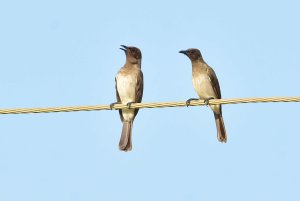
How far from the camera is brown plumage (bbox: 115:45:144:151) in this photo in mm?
14258

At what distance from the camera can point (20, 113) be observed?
9438 millimetres

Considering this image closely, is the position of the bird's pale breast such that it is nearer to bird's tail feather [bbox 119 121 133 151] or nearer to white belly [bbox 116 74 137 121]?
white belly [bbox 116 74 137 121]

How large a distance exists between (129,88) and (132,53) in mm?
971

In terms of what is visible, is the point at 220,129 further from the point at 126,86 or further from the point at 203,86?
the point at 126,86

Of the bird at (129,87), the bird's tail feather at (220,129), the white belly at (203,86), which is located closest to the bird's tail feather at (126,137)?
the bird at (129,87)

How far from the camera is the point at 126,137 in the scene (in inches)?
567

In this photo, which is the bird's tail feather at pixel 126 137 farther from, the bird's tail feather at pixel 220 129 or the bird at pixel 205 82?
the bird's tail feather at pixel 220 129

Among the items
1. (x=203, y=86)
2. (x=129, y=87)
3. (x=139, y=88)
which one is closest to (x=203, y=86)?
(x=203, y=86)

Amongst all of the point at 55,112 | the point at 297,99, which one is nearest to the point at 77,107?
the point at 55,112

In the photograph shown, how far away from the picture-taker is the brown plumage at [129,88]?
1426cm

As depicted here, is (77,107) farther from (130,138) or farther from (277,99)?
(130,138)

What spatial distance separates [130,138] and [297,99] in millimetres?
5861

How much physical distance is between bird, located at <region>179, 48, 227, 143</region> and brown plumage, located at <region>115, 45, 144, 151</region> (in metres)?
1.00

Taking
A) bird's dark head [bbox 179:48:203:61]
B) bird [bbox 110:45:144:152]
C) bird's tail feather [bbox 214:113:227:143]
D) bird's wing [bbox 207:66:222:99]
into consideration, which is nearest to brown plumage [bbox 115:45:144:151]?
bird [bbox 110:45:144:152]
